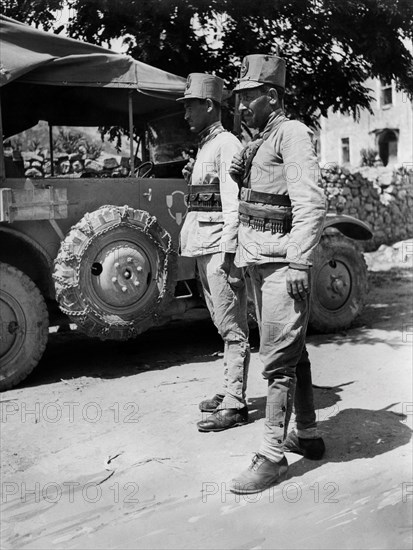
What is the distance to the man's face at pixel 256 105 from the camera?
3760 mm

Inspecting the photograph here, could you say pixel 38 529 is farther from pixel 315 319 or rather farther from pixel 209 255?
pixel 315 319

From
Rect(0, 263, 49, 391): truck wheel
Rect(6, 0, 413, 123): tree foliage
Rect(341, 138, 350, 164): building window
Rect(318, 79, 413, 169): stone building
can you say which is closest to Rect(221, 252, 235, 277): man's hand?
Rect(0, 263, 49, 391): truck wheel

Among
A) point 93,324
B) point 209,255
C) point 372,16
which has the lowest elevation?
point 93,324

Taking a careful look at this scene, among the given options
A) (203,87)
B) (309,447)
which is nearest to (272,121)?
(203,87)

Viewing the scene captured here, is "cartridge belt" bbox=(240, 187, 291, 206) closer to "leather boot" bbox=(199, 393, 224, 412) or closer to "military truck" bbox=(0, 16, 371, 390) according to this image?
"leather boot" bbox=(199, 393, 224, 412)

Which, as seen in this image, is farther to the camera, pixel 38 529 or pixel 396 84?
pixel 396 84

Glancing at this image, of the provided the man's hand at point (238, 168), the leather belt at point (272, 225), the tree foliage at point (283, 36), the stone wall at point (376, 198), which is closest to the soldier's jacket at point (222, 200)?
the man's hand at point (238, 168)

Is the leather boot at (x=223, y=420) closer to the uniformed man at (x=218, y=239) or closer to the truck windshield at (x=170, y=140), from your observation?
the uniformed man at (x=218, y=239)

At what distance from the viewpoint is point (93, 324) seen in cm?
539

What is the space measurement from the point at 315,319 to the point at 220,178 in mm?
2685

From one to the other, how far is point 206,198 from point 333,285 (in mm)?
2588

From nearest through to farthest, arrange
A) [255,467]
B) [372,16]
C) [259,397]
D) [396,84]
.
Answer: [255,467] < [259,397] < [372,16] < [396,84]

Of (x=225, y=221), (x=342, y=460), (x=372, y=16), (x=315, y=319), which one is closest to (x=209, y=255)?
(x=225, y=221)

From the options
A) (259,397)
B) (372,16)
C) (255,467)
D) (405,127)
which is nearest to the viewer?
(255,467)
